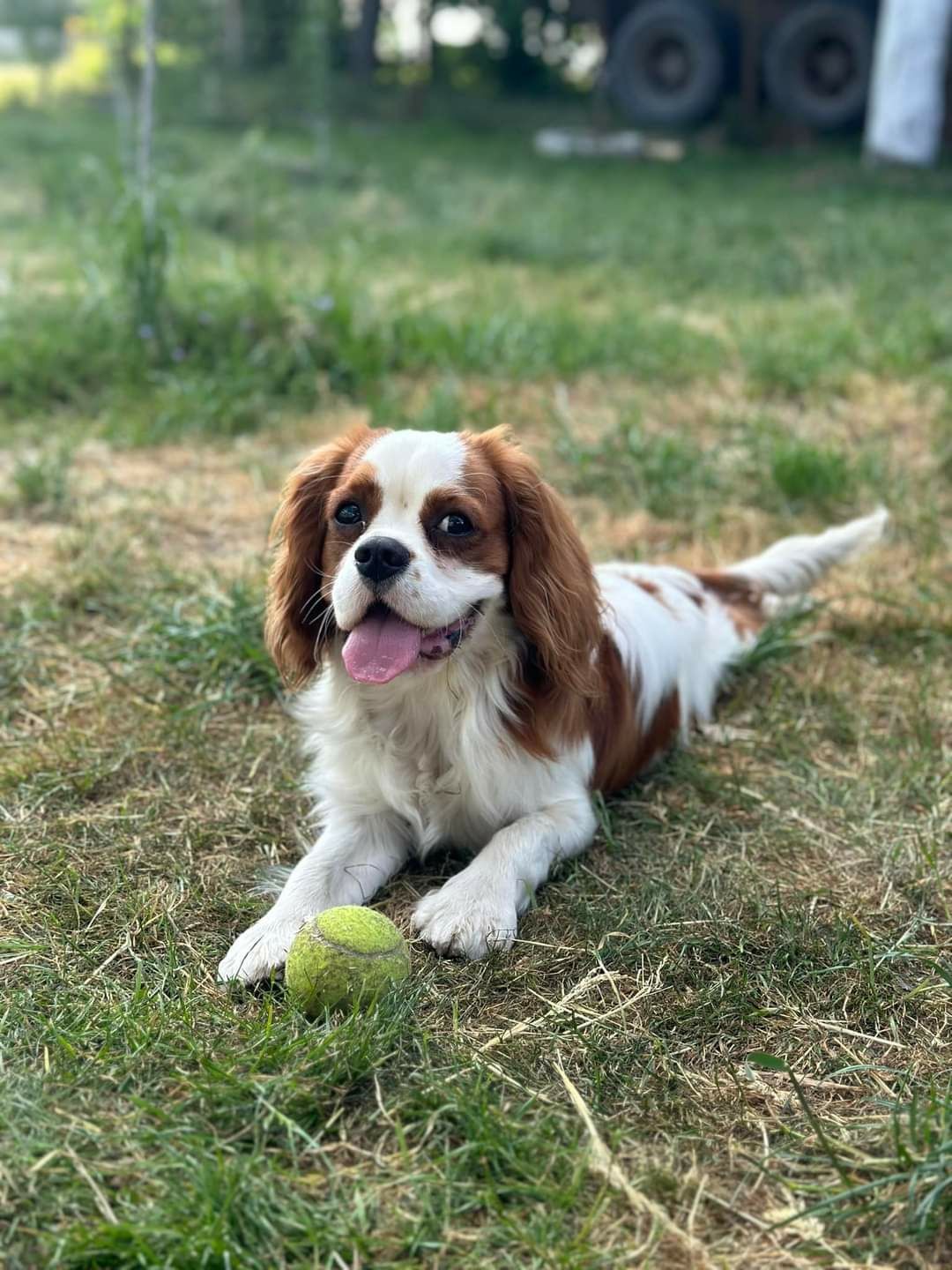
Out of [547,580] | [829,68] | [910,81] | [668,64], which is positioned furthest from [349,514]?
[668,64]

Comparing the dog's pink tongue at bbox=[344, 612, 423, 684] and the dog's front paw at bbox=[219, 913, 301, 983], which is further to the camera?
the dog's pink tongue at bbox=[344, 612, 423, 684]

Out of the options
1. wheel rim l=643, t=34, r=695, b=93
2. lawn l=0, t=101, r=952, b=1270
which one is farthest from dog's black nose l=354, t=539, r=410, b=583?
wheel rim l=643, t=34, r=695, b=93

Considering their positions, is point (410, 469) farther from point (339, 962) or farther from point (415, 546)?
point (339, 962)

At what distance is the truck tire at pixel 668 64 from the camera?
17.6 meters

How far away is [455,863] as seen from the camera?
3109mm

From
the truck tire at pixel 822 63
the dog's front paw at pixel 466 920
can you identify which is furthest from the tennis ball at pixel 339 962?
the truck tire at pixel 822 63

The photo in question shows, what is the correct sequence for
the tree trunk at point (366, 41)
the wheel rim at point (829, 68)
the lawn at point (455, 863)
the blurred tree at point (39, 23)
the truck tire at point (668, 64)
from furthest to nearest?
the tree trunk at point (366, 41)
the blurred tree at point (39, 23)
the truck tire at point (668, 64)
the wheel rim at point (829, 68)
the lawn at point (455, 863)

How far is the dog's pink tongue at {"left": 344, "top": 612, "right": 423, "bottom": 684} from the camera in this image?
281 centimetres

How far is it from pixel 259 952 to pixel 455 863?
640 mm

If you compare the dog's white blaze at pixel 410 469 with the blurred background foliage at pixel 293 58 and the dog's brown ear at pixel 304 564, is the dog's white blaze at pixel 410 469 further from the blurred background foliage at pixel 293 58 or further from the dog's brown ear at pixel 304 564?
the blurred background foliage at pixel 293 58

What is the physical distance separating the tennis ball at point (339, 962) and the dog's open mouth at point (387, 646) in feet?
1.76

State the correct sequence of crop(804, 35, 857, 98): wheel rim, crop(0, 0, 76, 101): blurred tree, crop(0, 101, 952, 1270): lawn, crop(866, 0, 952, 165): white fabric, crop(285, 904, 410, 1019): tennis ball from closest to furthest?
1. crop(0, 101, 952, 1270): lawn
2. crop(285, 904, 410, 1019): tennis ball
3. crop(866, 0, 952, 165): white fabric
4. crop(804, 35, 857, 98): wheel rim
5. crop(0, 0, 76, 101): blurred tree

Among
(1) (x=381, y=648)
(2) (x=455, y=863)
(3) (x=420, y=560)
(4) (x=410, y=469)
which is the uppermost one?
(4) (x=410, y=469)

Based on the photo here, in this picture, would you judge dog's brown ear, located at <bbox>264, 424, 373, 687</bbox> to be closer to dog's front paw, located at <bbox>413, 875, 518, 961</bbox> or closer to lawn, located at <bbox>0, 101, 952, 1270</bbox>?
lawn, located at <bbox>0, 101, 952, 1270</bbox>
